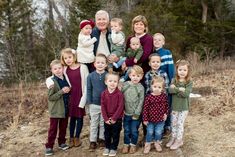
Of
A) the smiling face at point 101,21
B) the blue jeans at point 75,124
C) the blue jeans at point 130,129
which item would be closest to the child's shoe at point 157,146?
the blue jeans at point 130,129

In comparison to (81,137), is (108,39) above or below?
above

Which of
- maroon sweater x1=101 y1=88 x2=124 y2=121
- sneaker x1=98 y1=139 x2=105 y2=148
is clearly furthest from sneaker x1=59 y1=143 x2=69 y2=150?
maroon sweater x1=101 y1=88 x2=124 y2=121

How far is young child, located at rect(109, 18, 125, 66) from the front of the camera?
5215 mm

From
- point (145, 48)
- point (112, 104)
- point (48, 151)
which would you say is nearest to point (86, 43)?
point (145, 48)

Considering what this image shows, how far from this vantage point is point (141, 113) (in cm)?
514

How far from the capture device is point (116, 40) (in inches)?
207

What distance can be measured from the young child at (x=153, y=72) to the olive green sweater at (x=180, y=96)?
0.56ft

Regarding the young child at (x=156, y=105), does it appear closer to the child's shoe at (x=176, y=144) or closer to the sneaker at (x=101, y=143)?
the child's shoe at (x=176, y=144)

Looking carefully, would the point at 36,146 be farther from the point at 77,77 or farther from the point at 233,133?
the point at 233,133

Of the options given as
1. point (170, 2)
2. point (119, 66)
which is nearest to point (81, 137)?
point (119, 66)

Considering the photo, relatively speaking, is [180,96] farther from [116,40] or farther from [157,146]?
[116,40]

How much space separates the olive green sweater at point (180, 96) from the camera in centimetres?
512

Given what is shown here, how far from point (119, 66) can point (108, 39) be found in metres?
0.43

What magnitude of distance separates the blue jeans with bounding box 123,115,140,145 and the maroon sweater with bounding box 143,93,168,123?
0.63 ft
